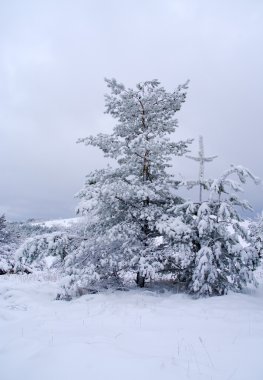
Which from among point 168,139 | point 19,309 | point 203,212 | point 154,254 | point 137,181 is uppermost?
point 168,139

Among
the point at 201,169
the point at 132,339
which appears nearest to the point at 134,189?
the point at 201,169

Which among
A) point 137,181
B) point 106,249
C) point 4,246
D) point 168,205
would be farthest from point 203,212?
point 4,246

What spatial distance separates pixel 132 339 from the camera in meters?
5.30

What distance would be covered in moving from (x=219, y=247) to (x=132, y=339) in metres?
4.89

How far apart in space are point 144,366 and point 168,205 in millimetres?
7422

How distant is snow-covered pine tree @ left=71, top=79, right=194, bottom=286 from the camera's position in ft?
31.6

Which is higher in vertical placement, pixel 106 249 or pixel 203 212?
pixel 203 212

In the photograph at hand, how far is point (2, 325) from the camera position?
20.6ft

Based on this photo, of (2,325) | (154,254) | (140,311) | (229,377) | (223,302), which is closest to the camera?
(229,377)

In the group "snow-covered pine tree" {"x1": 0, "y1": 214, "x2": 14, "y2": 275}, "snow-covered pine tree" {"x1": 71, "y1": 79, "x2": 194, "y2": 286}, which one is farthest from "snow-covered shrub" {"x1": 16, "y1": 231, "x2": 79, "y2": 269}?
"snow-covered pine tree" {"x1": 0, "y1": 214, "x2": 14, "y2": 275}

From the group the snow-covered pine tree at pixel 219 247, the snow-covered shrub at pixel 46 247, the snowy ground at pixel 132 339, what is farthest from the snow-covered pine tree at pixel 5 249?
the snow-covered pine tree at pixel 219 247

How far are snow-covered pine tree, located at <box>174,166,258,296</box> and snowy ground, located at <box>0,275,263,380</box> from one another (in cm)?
74

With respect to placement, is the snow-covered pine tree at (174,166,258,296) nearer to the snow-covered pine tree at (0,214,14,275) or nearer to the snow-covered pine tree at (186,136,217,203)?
the snow-covered pine tree at (186,136,217,203)

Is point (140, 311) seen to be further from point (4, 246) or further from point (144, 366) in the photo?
point (4, 246)
